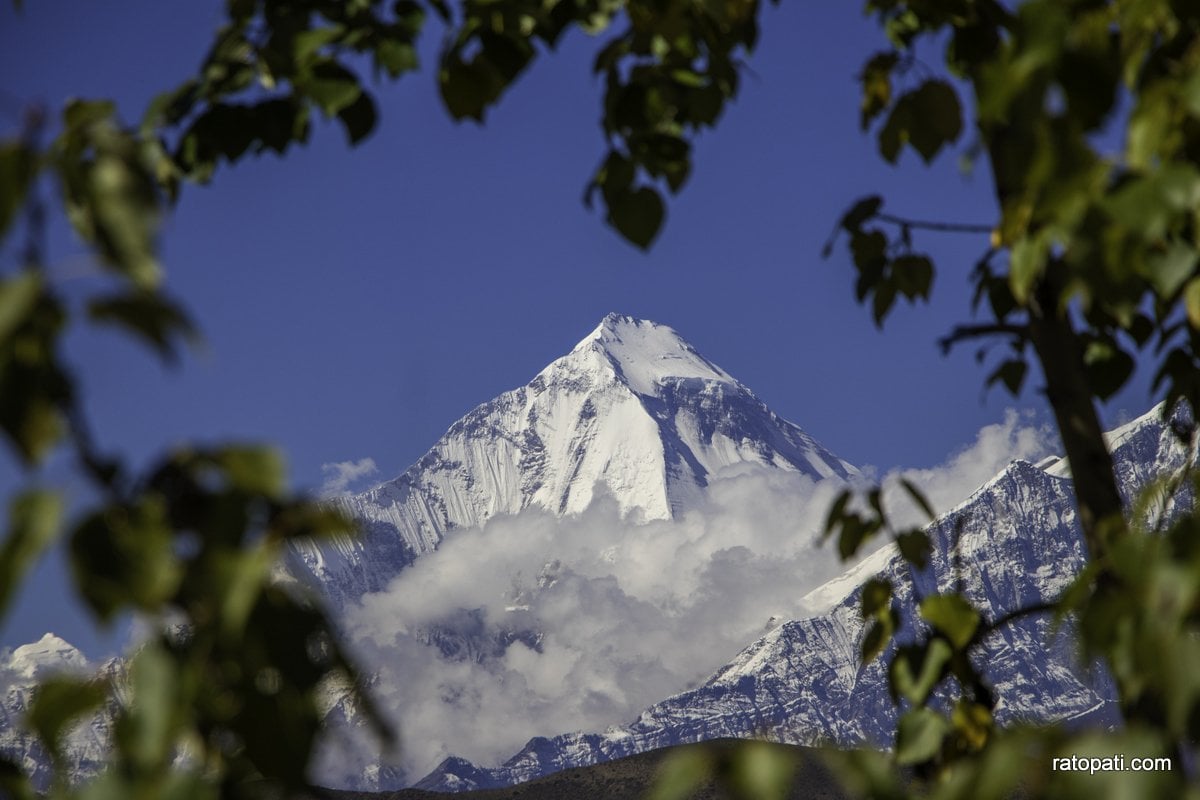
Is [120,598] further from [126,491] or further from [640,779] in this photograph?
[640,779]

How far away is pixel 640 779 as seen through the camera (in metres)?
21.8

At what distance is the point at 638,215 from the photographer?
2.05m

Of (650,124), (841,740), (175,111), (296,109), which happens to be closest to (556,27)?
(650,124)

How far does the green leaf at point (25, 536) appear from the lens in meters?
0.90

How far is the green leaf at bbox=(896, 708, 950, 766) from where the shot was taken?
1.76m

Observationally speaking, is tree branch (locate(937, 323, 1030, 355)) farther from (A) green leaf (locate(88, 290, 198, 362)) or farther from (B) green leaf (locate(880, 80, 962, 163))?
(A) green leaf (locate(88, 290, 198, 362))

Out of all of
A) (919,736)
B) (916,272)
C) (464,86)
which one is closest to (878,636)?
(919,736)

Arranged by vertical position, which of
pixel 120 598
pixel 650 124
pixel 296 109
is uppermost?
pixel 296 109

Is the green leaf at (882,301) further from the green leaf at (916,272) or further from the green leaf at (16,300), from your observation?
the green leaf at (16,300)

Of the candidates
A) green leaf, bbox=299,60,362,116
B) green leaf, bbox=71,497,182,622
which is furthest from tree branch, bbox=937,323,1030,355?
green leaf, bbox=71,497,182,622

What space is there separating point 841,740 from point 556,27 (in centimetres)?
133

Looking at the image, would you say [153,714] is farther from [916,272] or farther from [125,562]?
[916,272]

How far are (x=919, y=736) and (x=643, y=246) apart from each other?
88 cm

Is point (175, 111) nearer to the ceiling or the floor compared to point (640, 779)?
nearer to the ceiling
